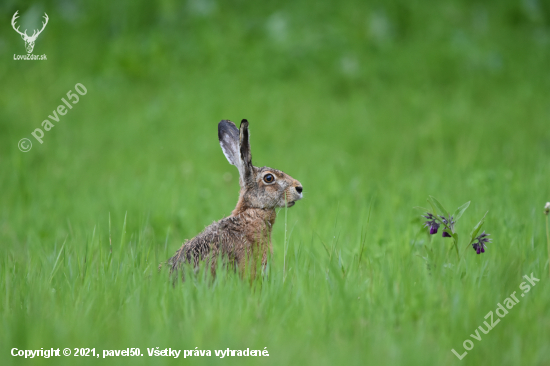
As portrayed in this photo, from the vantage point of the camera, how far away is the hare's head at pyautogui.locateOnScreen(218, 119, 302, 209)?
16.3 ft

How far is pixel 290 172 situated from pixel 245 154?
412cm

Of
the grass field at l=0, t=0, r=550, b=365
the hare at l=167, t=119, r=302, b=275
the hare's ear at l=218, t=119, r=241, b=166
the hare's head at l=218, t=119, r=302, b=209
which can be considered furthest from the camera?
the hare's ear at l=218, t=119, r=241, b=166

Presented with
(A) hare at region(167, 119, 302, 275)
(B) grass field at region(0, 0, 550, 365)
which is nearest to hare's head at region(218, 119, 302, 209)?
(A) hare at region(167, 119, 302, 275)

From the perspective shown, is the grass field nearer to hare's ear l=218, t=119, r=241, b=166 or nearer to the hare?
the hare

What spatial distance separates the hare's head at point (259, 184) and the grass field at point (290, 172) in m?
0.53

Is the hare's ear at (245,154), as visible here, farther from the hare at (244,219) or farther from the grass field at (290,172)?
the grass field at (290,172)

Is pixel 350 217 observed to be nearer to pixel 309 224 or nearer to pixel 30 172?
pixel 309 224

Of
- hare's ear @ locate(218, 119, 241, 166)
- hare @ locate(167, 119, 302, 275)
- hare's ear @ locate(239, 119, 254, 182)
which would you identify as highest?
hare's ear @ locate(218, 119, 241, 166)

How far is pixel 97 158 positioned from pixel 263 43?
6614mm

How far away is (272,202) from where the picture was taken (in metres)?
5.00

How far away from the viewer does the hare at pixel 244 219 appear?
4383 mm

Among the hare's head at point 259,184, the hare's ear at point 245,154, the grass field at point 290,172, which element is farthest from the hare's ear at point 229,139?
the grass field at point 290,172

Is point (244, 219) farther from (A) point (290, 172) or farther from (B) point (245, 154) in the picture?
(A) point (290, 172)

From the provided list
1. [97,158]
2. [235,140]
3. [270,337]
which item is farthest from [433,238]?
[97,158]
